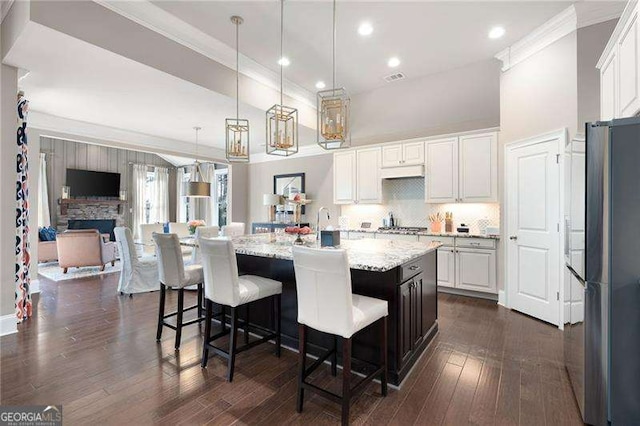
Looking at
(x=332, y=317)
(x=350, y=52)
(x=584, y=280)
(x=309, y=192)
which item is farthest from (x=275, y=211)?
(x=584, y=280)

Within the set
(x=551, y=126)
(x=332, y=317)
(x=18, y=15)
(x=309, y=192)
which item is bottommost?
(x=332, y=317)

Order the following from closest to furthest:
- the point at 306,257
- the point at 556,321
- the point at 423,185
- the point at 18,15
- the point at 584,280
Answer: the point at 584,280 < the point at 306,257 < the point at 18,15 < the point at 556,321 < the point at 423,185

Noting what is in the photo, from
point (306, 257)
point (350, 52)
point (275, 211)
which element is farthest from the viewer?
point (275, 211)

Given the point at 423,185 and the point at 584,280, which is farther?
the point at 423,185

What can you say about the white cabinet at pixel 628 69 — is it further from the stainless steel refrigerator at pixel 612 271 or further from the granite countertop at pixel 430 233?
the granite countertop at pixel 430 233

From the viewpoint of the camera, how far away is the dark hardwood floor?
1.91m

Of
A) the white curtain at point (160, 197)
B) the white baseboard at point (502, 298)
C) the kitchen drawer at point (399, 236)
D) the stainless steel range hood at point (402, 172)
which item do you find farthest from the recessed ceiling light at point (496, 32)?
the white curtain at point (160, 197)

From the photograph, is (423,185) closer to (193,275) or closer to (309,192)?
(309,192)

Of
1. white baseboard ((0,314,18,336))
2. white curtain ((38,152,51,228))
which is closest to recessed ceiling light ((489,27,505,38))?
white baseboard ((0,314,18,336))

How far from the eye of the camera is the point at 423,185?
5.31 m

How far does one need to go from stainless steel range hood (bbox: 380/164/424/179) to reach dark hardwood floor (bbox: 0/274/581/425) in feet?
8.31

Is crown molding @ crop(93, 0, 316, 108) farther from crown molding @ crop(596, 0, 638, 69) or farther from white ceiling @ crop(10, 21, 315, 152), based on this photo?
crown molding @ crop(596, 0, 638, 69)

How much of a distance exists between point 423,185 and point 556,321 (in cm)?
271

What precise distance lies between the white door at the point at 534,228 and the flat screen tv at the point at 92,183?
33.2 ft
